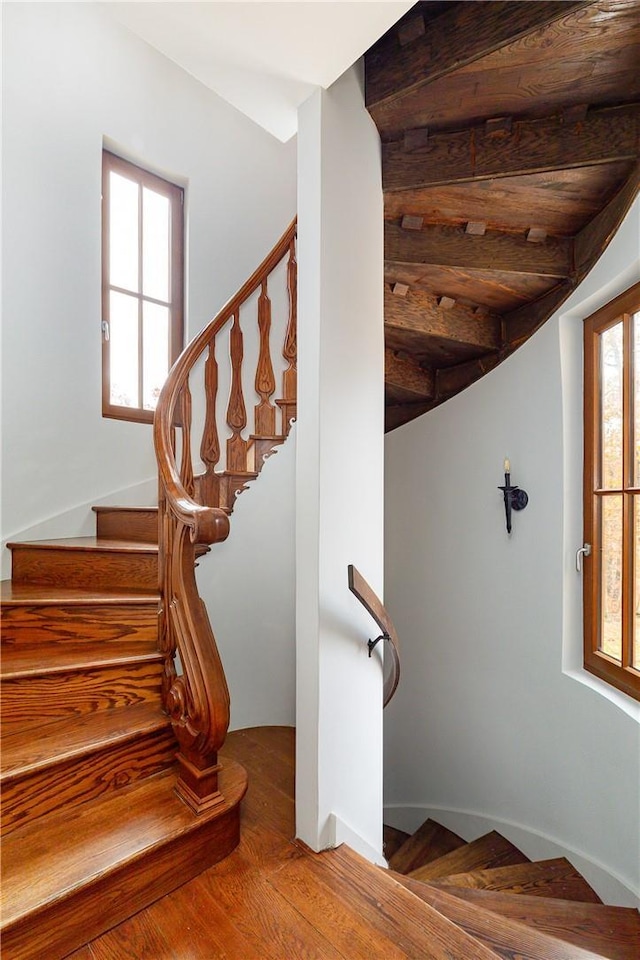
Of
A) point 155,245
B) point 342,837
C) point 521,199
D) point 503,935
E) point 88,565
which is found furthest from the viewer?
point 155,245

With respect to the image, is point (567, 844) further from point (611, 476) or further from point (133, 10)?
point (133, 10)

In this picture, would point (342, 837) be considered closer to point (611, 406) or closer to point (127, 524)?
point (127, 524)

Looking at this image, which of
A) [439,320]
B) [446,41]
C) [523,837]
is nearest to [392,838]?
[523,837]

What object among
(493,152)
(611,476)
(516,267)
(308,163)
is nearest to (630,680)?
(611,476)

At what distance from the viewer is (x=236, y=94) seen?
1514mm

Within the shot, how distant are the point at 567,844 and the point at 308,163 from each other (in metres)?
2.83

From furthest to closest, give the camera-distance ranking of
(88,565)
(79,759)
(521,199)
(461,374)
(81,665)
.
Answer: (461,374) < (88,565) < (521,199) < (81,665) < (79,759)

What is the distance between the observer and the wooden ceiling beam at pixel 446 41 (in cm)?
129

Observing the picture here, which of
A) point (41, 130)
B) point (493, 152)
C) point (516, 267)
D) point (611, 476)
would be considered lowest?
point (611, 476)

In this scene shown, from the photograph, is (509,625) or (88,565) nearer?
(88,565)

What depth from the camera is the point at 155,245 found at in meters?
3.12

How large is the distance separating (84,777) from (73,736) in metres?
0.12

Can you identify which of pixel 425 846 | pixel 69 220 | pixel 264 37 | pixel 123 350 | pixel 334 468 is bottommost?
pixel 425 846

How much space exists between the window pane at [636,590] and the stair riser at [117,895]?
1.54 m
